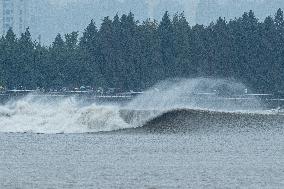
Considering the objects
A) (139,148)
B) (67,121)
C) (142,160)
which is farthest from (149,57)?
(142,160)

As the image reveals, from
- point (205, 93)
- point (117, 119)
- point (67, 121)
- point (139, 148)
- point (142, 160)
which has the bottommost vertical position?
point (142, 160)

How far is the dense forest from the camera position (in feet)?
516

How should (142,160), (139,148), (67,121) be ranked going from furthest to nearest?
(67,121)
(139,148)
(142,160)

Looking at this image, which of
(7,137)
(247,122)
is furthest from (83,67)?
(7,137)

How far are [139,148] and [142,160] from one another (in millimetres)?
7286

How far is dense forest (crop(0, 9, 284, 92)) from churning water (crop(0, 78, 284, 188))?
196 feet

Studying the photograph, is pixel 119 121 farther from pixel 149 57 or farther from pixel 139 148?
pixel 149 57

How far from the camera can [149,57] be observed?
526ft

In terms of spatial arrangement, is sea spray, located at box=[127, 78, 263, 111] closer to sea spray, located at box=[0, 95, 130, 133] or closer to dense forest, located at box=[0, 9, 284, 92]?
dense forest, located at box=[0, 9, 284, 92]

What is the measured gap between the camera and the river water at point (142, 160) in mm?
42656

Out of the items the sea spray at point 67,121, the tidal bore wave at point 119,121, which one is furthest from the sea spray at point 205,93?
the sea spray at point 67,121

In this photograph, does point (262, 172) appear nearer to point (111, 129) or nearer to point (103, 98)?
point (111, 129)

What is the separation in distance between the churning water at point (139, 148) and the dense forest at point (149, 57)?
59749 millimetres

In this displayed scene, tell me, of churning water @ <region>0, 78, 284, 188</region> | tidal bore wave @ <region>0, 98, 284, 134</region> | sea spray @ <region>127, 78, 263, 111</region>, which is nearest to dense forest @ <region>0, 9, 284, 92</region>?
sea spray @ <region>127, 78, 263, 111</region>
